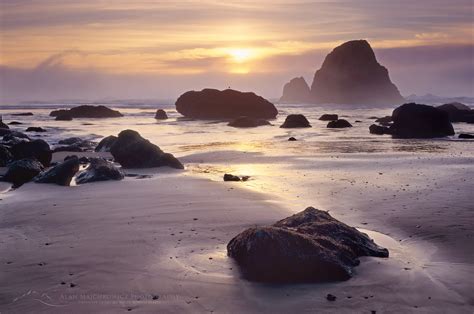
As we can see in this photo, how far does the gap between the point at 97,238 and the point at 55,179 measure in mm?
6385

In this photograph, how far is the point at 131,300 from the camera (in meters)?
5.51

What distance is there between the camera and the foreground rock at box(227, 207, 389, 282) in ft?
20.2

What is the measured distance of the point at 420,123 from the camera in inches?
1337

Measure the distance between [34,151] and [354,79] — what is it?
183 meters

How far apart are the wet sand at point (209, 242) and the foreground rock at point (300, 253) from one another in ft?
0.64

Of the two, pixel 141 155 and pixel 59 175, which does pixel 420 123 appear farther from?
pixel 59 175

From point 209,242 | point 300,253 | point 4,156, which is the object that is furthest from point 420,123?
point 300,253

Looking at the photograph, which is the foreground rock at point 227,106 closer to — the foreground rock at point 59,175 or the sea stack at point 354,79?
the foreground rock at point 59,175

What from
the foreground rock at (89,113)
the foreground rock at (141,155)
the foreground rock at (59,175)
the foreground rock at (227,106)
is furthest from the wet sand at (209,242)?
the foreground rock at (89,113)

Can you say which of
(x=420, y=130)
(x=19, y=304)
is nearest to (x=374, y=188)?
(x=19, y=304)

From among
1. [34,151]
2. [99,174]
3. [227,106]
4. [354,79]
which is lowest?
[99,174]

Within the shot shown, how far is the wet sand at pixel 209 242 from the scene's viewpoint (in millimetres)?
5539

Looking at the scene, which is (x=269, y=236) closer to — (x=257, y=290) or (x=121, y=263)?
(x=257, y=290)

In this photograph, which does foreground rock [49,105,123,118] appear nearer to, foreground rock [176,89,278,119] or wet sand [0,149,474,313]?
foreground rock [176,89,278,119]
